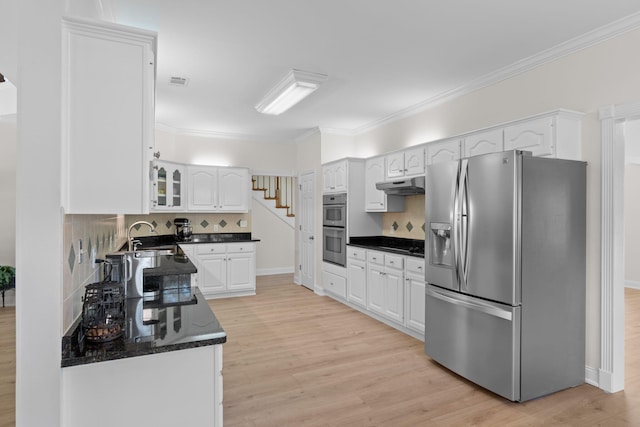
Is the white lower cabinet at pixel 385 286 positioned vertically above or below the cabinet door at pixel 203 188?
below

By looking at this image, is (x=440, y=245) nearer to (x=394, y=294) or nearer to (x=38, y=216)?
(x=394, y=294)

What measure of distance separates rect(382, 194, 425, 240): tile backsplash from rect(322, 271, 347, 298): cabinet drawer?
0.99m

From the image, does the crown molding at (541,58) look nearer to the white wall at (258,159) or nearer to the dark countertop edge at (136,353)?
the white wall at (258,159)

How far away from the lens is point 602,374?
2859 millimetres

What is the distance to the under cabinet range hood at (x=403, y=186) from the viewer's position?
4.01 meters

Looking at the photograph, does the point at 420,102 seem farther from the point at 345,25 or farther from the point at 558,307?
the point at 558,307

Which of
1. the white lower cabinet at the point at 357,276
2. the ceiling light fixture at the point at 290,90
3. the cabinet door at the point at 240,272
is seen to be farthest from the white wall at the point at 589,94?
the cabinet door at the point at 240,272

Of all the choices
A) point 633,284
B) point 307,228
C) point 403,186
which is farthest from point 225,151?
point 633,284

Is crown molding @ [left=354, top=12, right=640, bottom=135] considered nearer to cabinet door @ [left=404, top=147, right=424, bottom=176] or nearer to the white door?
cabinet door @ [left=404, top=147, right=424, bottom=176]

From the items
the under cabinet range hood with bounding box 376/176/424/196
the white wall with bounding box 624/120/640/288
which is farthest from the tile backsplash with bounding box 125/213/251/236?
the white wall with bounding box 624/120/640/288

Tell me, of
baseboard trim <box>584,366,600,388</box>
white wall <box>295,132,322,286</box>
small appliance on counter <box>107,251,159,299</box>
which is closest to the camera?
small appliance on counter <box>107,251,159,299</box>

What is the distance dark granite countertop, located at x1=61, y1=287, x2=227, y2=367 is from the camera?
1.44 metres

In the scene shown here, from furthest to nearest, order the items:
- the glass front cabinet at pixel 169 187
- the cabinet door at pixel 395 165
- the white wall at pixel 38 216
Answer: the glass front cabinet at pixel 169 187 → the cabinet door at pixel 395 165 → the white wall at pixel 38 216

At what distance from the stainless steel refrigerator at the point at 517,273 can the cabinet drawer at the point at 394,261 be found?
3.45ft
